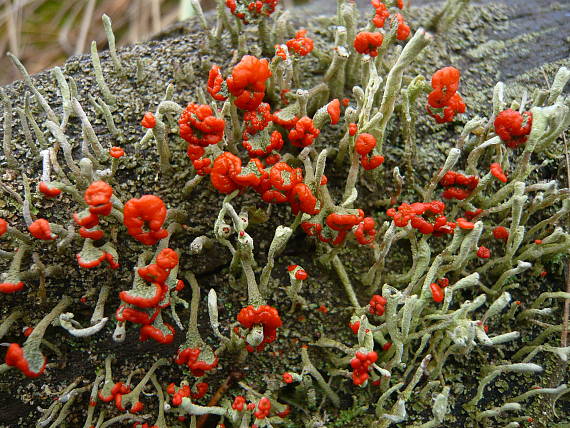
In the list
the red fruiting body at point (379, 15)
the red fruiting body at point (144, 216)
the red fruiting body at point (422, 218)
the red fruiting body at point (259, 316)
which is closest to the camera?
the red fruiting body at point (144, 216)

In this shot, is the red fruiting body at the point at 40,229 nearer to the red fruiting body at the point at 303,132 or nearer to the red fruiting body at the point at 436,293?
the red fruiting body at the point at 303,132

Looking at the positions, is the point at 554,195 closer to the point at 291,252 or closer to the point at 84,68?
the point at 291,252

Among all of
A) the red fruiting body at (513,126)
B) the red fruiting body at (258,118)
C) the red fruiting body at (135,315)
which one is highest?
the red fruiting body at (258,118)

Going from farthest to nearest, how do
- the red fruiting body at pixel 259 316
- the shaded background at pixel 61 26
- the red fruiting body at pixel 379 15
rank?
the shaded background at pixel 61 26
the red fruiting body at pixel 379 15
the red fruiting body at pixel 259 316

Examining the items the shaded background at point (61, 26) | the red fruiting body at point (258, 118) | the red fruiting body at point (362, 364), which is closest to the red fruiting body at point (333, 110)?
the red fruiting body at point (258, 118)

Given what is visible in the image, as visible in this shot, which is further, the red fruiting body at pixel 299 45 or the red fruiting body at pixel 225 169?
the red fruiting body at pixel 299 45

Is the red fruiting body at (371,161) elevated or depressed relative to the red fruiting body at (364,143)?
depressed
